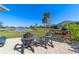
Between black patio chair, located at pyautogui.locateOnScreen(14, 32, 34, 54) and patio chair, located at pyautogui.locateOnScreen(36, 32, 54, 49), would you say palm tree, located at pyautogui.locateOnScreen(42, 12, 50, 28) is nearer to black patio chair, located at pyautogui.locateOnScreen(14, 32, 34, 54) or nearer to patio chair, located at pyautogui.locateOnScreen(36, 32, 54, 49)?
patio chair, located at pyautogui.locateOnScreen(36, 32, 54, 49)

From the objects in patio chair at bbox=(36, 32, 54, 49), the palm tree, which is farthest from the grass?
the palm tree

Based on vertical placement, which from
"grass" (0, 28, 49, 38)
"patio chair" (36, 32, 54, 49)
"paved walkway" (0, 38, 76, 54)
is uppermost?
"grass" (0, 28, 49, 38)

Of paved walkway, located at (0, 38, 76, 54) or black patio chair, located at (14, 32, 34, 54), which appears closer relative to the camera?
black patio chair, located at (14, 32, 34, 54)

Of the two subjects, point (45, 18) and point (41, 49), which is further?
point (41, 49)

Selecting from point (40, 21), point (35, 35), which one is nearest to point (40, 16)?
point (40, 21)

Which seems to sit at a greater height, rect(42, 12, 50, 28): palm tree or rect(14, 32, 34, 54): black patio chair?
rect(42, 12, 50, 28): palm tree

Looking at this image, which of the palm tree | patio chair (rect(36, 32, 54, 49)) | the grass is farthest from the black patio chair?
the palm tree

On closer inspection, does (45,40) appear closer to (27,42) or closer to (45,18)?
(27,42)

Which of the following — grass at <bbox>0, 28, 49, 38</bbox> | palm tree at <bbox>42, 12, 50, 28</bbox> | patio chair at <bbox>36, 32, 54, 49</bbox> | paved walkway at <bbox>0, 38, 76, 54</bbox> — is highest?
palm tree at <bbox>42, 12, 50, 28</bbox>

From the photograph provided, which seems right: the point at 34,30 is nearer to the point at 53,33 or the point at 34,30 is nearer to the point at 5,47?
the point at 53,33

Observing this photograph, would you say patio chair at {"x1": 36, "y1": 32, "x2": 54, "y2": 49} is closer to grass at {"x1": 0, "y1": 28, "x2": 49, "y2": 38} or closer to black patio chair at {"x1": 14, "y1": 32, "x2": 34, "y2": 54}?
grass at {"x1": 0, "y1": 28, "x2": 49, "y2": 38}

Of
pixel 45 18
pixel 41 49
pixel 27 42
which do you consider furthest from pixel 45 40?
pixel 45 18

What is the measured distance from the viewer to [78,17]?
29.0 feet

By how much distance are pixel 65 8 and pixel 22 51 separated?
2554 millimetres
